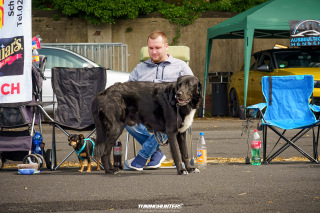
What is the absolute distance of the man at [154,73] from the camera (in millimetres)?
7137

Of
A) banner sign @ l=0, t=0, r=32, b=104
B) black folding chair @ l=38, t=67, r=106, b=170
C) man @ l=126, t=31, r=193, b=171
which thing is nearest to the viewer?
man @ l=126, t=31, r=193, b=171

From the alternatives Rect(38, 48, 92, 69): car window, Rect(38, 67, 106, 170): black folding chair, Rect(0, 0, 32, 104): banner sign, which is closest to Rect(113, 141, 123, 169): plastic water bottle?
Rect(38, 67, 106, 170): black folding chair

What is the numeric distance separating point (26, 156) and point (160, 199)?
8.80 ft

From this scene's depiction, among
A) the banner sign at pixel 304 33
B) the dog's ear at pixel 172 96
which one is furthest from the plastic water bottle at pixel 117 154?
the banner sign at pixel 304 33

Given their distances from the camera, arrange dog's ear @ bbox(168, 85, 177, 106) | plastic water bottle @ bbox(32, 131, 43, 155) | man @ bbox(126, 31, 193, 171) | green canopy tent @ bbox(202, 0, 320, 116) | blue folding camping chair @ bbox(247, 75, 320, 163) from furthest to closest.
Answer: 1. green canopy tent @ bbox(202, 0, 320, 116)
2. blue folding camping chair @ bbox(247, 75, 320, 163)
3. plastic water bottle @ bbox(32, 131, 43, 155)
4. man @ bbox(126, 31, 193, 171)
5. dog's ear @ bbox(168, 85, 177, 106)

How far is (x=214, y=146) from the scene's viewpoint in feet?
32.0

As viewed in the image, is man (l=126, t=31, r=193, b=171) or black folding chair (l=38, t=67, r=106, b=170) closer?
man (l=126, t=31, r=193, b=171)

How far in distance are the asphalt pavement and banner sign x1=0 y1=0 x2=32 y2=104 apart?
103 cm

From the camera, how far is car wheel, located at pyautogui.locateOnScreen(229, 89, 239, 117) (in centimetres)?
1553

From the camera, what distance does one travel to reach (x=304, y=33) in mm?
14156

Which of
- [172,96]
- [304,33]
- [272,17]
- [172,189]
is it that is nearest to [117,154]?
[172,96]

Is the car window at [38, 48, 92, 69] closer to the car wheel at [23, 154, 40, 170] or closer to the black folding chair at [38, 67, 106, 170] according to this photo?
the black folding chair at [38, 67, 106, 170]

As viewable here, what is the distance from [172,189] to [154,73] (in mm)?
2047

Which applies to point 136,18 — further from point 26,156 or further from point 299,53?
point 26,156
